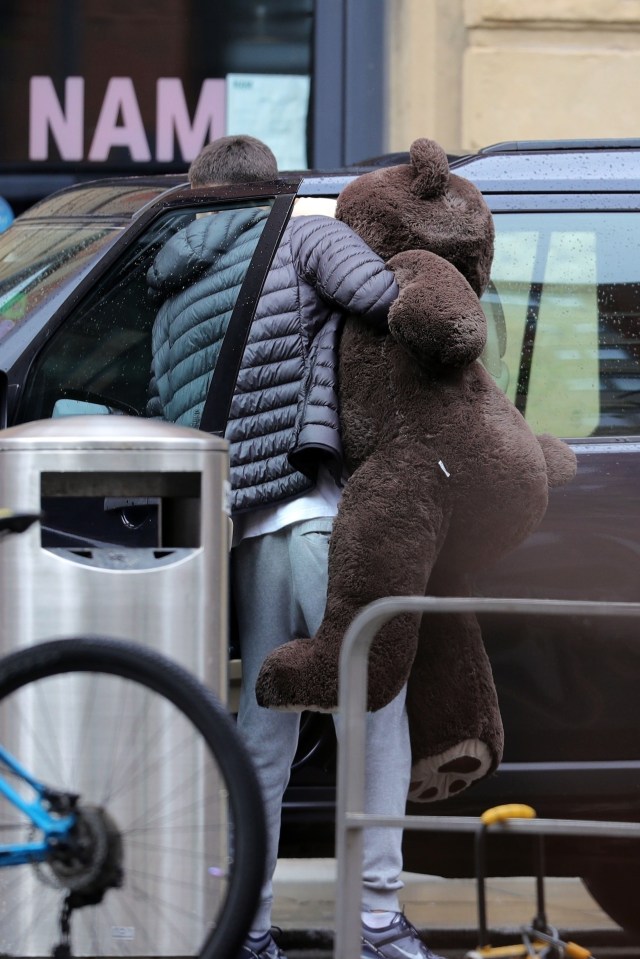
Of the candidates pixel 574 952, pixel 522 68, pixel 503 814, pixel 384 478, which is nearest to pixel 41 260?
pixel 384 478

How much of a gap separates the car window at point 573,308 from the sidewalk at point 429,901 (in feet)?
4.19

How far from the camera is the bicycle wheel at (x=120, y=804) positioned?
267 cm

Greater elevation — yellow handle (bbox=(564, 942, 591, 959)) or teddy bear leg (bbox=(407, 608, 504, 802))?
teddy bear leg (bbox=(407, 608, 504, 802))

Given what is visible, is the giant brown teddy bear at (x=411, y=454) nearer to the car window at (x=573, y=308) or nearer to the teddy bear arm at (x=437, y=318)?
the teddy bear arm at (x=437, y=318)

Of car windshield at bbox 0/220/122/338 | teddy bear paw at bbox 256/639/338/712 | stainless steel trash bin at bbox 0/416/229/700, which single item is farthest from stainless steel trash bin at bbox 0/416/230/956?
car windshield at bbox 0/220/122/338

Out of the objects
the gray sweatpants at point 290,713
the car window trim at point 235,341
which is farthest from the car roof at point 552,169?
the gray sweatpants at point 290,713

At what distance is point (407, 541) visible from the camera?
3209mm

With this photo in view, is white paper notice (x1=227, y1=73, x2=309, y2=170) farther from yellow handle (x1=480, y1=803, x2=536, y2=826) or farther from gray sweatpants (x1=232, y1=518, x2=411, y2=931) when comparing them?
yellow handle (x1=480, y1=803, x2=536, y2=826)

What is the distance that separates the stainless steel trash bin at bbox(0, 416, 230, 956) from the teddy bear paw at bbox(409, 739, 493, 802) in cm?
72

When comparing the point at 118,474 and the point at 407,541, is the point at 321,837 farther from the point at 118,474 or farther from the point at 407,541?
the point at 118,474

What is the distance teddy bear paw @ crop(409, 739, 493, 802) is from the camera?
133 inches

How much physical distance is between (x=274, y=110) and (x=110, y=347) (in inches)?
195

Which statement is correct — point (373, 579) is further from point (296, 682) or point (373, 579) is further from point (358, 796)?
point (358, 796)

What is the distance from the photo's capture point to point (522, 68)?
7.91m
